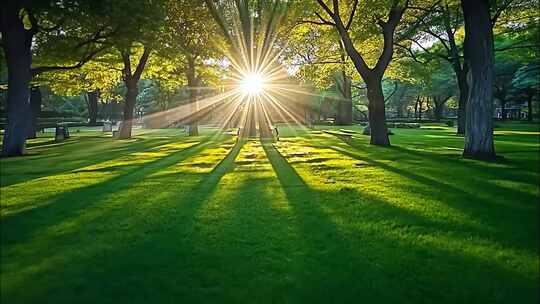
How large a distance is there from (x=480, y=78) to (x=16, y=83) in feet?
50.1

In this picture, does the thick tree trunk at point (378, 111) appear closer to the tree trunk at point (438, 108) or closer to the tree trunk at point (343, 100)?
the tree trunk at point (343, 100)

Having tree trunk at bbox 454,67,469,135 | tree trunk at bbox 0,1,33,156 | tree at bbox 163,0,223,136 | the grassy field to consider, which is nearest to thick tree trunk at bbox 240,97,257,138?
tree at bbox 163,0,223,136

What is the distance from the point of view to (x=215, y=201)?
5.61 meters

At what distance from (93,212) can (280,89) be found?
4352cm

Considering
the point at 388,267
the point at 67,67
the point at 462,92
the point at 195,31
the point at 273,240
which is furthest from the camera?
the point at 195,31

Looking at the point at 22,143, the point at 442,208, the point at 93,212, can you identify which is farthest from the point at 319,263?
the point at 22,143

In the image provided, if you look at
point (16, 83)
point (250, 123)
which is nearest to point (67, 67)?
point (16, 83)

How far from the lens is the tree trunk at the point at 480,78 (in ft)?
30.5

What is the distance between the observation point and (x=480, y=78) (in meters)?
9.54

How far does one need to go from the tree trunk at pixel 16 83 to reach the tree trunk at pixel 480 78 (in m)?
14.4

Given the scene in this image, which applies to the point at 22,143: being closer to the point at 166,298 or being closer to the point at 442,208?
the point at 166,298

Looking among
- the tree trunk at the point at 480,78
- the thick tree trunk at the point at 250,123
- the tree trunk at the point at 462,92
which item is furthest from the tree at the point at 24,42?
the tree trunk at the point at 462,92

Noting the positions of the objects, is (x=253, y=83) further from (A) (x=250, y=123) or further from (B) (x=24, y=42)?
(B) (x=24, y=42)

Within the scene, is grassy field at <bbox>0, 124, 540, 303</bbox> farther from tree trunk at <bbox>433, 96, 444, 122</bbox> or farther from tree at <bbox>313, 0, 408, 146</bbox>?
tree trunk at <bbox>433, 96, 444, 122</bbox>
